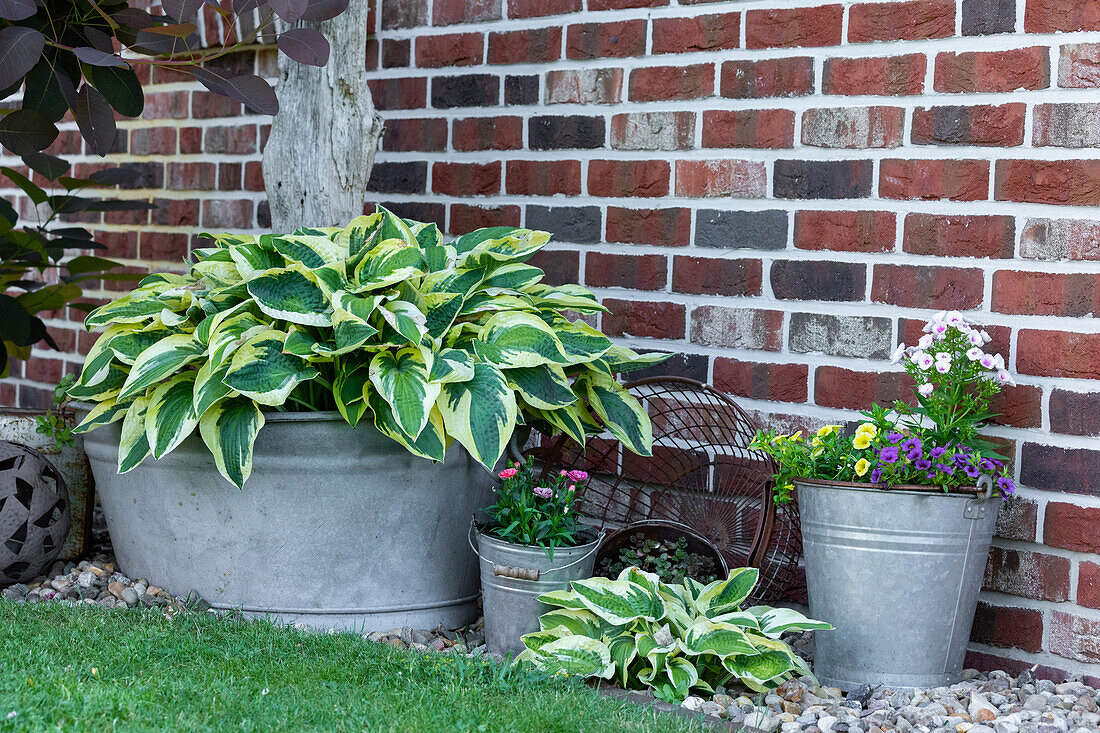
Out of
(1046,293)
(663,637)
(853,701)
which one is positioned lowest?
(853,701)

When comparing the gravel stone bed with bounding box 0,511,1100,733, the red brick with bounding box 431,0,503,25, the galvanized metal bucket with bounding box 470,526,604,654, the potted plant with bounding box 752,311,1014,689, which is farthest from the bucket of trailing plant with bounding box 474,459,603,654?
the red brick with bounding box 431,0,503,25

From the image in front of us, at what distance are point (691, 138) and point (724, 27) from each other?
0.28 meters

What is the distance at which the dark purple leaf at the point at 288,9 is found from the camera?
216 cm

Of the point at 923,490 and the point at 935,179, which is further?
the point at 935,179

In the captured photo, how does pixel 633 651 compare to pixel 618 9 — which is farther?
pixel 618 9

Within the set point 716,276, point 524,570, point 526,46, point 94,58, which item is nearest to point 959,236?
point 716,276

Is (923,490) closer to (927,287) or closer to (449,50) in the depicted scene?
(927,287)

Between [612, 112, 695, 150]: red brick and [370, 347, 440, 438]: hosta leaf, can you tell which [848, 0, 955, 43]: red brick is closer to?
[612, 112, 695, 150]: red brick

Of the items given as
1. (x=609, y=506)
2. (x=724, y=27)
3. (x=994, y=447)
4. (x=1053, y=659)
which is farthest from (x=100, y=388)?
(x=1053, y=659)

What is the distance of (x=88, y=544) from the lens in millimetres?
2904

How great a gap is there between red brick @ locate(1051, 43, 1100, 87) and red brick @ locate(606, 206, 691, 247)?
2.95ft

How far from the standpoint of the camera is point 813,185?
2561 mm

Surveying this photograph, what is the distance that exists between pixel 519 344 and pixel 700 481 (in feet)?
2.22

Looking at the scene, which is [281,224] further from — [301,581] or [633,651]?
[633,651]
